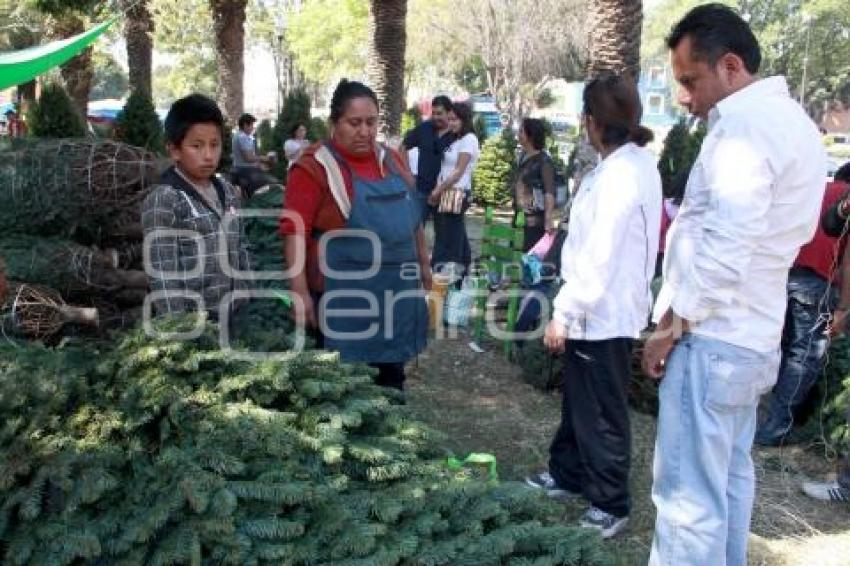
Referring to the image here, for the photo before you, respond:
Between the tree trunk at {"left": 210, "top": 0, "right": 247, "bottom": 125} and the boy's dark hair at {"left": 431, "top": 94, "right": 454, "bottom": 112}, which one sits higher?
the tree trunk at {"left": 210, "top": 0, "right": 247, "bottom": 125}

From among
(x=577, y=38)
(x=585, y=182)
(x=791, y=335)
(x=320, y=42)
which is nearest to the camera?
(x=585, y=182)

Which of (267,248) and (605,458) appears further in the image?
(267,248)

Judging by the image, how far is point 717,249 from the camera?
224 centimetres

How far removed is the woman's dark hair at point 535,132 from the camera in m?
6.86

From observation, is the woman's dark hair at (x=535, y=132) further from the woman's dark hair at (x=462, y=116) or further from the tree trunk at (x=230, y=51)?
the tree trunk at (x=230, y=51)

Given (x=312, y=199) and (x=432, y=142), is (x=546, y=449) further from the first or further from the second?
(x=432, y=142)

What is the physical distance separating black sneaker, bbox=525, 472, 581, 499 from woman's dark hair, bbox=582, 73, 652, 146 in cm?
168

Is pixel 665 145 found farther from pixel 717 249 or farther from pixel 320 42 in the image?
pixel 320 42

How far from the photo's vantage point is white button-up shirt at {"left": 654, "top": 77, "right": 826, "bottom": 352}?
2.21 meters

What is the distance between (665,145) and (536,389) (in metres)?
10.4

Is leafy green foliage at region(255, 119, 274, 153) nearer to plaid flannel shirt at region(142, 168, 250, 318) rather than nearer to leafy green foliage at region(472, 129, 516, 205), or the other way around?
leafy green foliage at region(472, 129, 516, 205)

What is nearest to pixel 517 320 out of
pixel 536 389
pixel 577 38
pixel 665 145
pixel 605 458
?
pixel 536 389

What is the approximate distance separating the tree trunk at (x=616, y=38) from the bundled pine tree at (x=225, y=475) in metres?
5.35

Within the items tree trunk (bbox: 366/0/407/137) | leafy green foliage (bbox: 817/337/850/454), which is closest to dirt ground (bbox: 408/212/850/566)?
leafy green foliage (bbox: 817/337/850/454)
